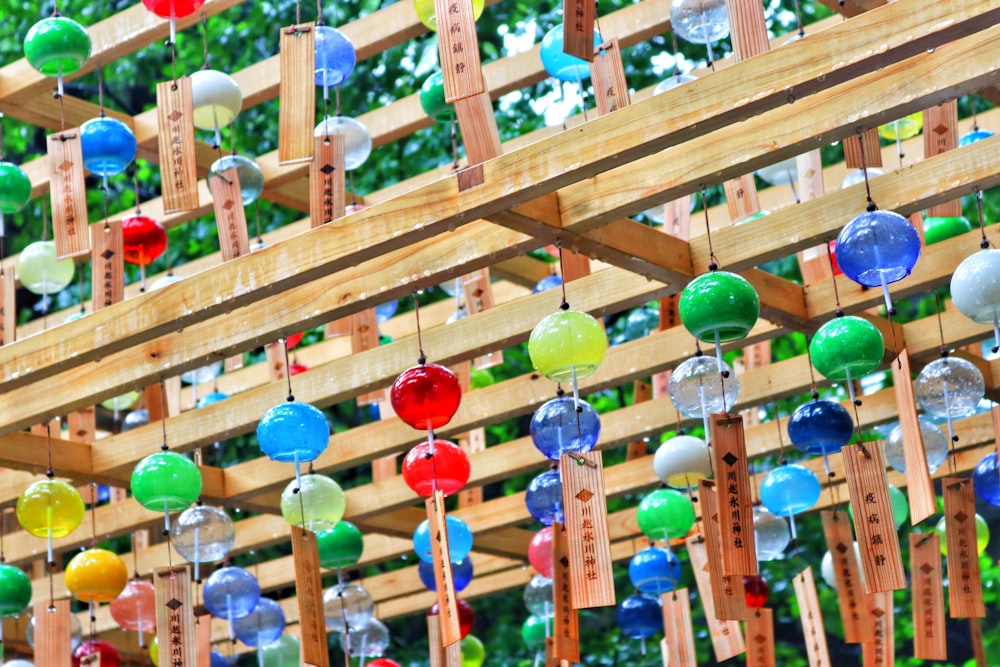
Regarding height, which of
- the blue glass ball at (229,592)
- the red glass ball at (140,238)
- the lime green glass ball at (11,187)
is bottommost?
the blue glass ball at (229,592)

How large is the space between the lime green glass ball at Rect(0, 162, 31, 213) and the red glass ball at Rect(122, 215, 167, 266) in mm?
326

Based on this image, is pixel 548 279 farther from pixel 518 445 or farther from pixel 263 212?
pixel 263 212

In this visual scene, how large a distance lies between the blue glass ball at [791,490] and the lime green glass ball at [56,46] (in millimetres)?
2331

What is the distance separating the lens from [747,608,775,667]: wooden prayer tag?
4922 millimetres

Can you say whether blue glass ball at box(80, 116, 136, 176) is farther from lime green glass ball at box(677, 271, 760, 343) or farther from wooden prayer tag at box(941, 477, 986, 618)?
wooden prayer tag at box(941, 477, 986, 618)

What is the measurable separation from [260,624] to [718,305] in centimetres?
231

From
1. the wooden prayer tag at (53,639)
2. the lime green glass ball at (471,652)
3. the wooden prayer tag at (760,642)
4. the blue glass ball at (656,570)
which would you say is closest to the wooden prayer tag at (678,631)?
the wooden prayer tag at (760,642)

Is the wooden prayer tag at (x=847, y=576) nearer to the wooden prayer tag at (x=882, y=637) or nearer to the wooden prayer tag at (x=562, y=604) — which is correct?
the wooden prayer tag at (x=882, y=637)

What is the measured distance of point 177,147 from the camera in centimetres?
388

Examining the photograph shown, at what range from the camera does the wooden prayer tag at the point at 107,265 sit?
14.5ft

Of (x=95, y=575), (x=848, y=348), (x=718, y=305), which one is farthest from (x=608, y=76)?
(x=95, y=575)

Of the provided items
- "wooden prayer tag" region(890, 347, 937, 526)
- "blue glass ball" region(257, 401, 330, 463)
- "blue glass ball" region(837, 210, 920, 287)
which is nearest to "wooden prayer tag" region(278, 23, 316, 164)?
"blue glass ball" region(257, 401, 330, 463)

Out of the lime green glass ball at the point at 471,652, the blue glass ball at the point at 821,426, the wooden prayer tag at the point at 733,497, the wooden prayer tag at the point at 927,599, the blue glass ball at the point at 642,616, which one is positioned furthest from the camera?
the lime green glass ball at the point at 471,652

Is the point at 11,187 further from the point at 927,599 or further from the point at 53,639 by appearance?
the point at 927,599
